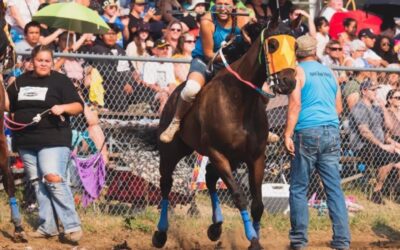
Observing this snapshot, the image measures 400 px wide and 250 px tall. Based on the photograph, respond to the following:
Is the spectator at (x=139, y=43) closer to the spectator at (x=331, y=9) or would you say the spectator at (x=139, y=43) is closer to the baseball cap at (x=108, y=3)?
the baseball cap at (x=108, y=3)

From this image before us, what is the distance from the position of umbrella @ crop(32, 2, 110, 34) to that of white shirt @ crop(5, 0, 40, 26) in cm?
84

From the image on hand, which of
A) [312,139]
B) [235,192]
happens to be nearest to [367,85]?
[312,139]

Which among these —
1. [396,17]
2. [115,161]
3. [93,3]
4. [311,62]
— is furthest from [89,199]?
[396,17]

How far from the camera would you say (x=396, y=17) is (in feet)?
68.3

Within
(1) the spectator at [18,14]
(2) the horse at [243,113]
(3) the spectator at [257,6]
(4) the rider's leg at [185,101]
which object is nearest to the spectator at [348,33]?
(3) the spectator at [257,6]

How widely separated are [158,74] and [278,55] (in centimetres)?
405

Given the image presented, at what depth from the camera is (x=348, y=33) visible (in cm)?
1802

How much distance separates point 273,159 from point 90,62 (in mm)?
3017

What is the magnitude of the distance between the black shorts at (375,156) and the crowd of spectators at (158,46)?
0.09 m

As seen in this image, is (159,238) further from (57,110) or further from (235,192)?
(57,110)

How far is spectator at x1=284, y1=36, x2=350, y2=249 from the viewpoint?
11.0 m

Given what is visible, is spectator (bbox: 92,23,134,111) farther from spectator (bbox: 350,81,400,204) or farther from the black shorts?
the black shorts

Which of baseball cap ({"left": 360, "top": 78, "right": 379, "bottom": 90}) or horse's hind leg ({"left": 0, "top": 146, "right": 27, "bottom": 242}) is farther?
baseball cap ({"left": 360, "top": 78, "right": 379, "bottom": 90})

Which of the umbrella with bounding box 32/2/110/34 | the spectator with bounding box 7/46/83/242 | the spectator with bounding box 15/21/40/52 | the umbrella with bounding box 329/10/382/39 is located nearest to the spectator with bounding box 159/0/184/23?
the umbrella with bounding box 329/10/382/39
